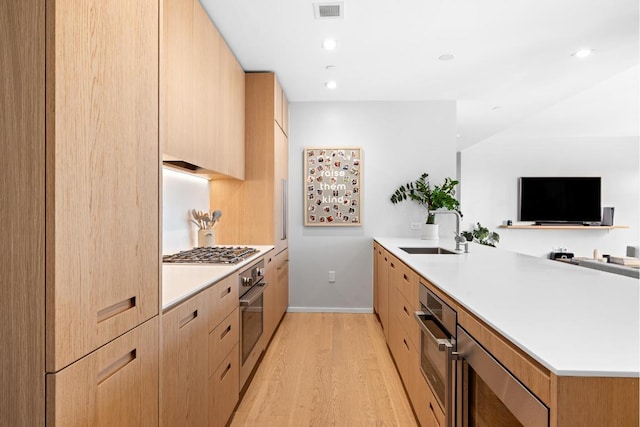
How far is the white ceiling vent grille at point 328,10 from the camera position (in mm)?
2258

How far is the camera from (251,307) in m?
2.34

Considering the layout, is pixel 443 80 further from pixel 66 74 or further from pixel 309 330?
pixel 66 74

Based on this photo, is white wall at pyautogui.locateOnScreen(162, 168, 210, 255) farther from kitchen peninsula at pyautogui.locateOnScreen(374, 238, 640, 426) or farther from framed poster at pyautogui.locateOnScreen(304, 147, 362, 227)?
kitchen peninsula at pyautogui.locateOnScreen(374, 238, 640, 426)

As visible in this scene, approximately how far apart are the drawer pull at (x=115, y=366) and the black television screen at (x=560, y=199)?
7182 millimetres

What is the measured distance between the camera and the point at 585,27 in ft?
8.40

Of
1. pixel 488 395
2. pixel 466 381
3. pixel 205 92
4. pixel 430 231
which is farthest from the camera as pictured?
pixel 430 231

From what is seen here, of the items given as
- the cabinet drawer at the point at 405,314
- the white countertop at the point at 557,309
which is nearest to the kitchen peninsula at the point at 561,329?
the white countertop at the point at 557,309

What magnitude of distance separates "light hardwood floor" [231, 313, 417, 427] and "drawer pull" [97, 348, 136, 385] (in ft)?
4.02

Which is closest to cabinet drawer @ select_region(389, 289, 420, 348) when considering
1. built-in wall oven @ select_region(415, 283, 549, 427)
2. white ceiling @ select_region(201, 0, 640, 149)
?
built-in wall oven @ select_region(415, 283, 549, 427)

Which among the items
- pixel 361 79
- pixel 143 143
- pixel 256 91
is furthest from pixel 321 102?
pixel 143 143

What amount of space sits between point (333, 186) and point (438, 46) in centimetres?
188

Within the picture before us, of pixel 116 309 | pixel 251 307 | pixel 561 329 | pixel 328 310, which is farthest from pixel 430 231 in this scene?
pixel 116 309

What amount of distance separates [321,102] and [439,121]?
1.41 meters

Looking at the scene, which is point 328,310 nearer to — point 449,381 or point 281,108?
point 281,108
